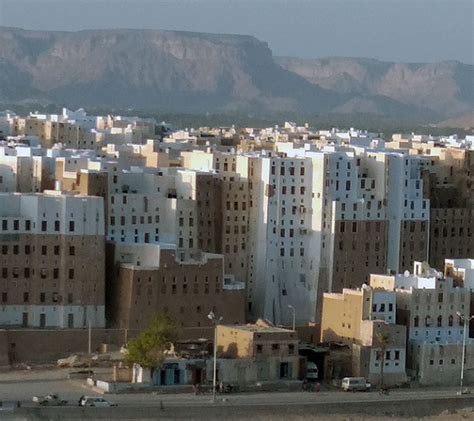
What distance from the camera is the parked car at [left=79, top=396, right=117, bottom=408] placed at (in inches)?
2067

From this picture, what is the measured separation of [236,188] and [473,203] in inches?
348

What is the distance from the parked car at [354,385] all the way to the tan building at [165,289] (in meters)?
5.40

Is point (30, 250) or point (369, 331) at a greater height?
point (30, 250)

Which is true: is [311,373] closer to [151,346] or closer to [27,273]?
[151,346]

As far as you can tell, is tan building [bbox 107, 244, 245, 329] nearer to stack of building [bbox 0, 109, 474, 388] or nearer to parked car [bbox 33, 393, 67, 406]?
stack of building [bbox 0, 109, 474, 388]

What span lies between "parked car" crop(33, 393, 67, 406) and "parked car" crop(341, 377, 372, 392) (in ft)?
24.9

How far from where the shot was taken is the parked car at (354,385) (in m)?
57.2

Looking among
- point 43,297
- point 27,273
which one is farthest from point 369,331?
point 27,273

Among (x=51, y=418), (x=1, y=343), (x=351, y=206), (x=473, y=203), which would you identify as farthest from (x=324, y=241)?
(x=51, y=418)

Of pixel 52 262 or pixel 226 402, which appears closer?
pixel 226 402

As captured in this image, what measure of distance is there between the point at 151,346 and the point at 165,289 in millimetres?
5440

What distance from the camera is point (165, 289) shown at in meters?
60.8

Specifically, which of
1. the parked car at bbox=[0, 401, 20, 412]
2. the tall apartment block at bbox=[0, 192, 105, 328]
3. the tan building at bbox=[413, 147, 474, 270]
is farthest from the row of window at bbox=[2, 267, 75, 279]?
the tan building at bbox=[413, 147, 474, 270]

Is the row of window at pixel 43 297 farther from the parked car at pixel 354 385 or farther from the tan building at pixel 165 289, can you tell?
the parked car at pixel 354 385
